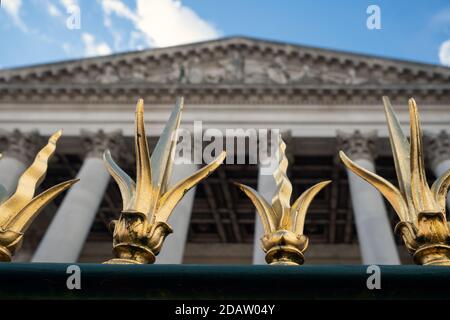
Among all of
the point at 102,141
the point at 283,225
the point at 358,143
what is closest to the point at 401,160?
the point at 283,225

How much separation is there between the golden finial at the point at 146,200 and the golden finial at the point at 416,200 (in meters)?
1.19

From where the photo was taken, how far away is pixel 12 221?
2744 mm

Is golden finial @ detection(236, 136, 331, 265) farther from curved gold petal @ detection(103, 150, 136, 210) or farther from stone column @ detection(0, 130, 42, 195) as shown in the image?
stone column @ detection(0, 130, 42, 195)

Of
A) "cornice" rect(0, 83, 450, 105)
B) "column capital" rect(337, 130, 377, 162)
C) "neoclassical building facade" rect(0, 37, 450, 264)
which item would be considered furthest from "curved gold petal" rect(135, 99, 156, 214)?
"cornice" rect(0, 83, 450, 105)

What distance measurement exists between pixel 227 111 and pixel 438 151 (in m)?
10.7

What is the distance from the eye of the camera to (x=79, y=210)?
63.7ft

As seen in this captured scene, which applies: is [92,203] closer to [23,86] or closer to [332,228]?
[23,86]

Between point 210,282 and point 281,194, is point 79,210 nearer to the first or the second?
point 281,194

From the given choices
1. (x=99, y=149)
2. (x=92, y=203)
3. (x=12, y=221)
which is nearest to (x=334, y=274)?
(x=12, y=221)

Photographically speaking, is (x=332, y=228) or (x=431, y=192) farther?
(x=332, y=228)

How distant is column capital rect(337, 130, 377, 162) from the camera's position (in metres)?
22.1

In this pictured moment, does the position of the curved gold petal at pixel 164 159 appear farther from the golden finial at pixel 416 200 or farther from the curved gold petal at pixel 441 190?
the curved gold petal at pixel 441 190

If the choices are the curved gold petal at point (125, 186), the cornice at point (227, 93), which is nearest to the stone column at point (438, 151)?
the cornice at point (227, 93)
